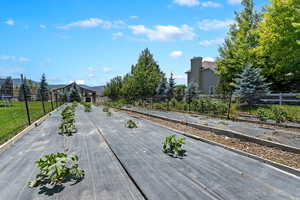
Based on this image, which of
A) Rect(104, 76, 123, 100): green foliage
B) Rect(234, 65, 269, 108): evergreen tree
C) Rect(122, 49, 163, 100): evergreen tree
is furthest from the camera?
Rect(104, 76, 123, 100): green foliage

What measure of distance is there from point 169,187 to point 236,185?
1041mm

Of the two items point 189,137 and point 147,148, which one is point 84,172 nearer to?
point 147,148

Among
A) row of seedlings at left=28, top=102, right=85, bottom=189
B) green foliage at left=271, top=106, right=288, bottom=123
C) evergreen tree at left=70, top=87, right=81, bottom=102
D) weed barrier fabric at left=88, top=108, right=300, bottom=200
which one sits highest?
evergreen tree at left=70, top=87, right=81, bottom=102

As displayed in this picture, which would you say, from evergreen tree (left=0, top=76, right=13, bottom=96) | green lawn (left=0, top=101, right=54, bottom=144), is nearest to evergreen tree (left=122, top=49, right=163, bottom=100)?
green lawn (left=0, top=101, right=54, bottom=144)

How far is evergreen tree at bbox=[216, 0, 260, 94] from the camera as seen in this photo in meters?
17.6

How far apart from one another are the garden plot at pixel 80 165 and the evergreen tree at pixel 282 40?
13.3 meters

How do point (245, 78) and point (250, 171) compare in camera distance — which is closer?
point (250, 171)

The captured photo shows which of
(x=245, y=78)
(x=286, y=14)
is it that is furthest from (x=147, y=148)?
(x=286, y=14)

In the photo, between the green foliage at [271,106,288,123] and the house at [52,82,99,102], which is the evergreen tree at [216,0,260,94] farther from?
the house at [52,82,99,102]

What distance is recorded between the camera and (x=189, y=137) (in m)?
6.29

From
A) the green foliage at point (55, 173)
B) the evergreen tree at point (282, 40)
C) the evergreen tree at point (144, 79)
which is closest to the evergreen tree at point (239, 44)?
the evergreen tree at point (282, 40)

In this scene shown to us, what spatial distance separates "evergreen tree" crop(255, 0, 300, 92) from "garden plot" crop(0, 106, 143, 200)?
1325 cm

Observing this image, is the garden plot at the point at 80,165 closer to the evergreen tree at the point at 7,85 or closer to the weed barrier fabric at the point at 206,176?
the weed barrier fabric at the point at 206,176

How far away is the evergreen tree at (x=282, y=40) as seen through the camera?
12.4 meters
